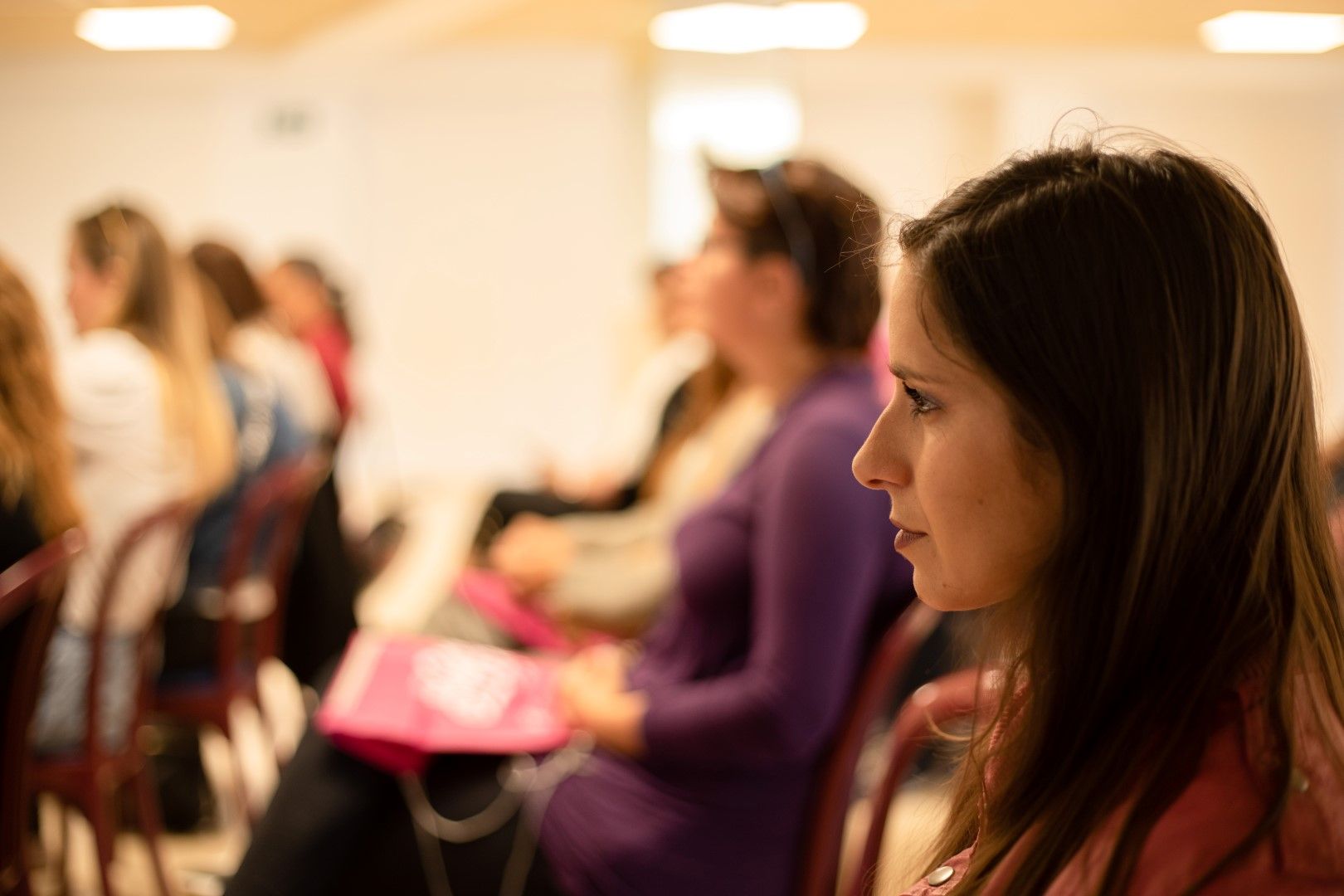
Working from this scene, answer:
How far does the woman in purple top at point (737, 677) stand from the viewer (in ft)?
4.47

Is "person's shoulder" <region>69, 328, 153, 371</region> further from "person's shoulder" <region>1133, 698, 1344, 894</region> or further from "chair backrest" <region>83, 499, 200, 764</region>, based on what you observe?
"person's shoulder" <region>1133, 698, 1344, 894</region>

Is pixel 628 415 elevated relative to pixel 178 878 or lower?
elevated

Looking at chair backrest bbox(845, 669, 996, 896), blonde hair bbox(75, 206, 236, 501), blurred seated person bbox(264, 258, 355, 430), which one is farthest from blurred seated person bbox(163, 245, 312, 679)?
chair backrest bbox(845, 669, 996, 896)

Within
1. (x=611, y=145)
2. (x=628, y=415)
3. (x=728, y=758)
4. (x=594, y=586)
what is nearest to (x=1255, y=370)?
(x=728, y=758)

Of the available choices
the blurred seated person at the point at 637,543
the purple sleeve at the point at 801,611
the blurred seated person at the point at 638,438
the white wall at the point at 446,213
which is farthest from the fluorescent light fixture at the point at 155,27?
the purple sleeve at the point at 801,611

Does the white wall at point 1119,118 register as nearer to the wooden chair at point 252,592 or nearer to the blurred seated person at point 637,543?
the blurred seated person at point 637,543

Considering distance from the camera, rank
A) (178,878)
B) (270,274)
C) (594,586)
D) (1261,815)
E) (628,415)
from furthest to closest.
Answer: (270,274) < (628,415) < (178,878) < (594,586) < (1261,815)

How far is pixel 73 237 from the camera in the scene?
2584 millimetres

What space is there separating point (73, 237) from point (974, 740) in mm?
2369

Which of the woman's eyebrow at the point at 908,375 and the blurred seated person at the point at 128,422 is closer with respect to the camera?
the woman's eyebrow at the point at 908,375

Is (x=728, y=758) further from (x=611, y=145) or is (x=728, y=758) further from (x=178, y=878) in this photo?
(x=611, y=145)

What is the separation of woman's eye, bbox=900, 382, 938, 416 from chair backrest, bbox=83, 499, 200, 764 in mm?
1548

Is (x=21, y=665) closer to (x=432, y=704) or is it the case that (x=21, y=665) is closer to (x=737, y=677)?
(x=432, y=704)

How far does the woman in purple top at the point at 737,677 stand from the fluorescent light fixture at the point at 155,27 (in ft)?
14.9
